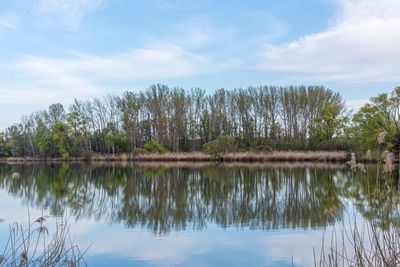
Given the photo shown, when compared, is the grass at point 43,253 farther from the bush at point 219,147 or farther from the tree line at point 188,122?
the tree line at point 188,122

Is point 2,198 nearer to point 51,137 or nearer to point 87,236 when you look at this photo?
point 87,236

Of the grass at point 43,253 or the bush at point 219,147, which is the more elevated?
the bush at point 219,147

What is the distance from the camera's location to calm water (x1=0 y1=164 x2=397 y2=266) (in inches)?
291

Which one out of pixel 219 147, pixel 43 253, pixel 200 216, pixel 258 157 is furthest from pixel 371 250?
pixel 219 147

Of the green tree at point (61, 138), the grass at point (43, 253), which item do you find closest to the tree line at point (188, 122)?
the green tree at point (61, 138)

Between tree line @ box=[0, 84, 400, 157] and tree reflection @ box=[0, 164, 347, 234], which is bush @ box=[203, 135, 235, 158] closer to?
tree line @ box=[0, 84, 400, 157]

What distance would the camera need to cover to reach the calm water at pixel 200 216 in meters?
7.40

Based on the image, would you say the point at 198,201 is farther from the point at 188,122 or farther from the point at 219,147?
the point at 188,122

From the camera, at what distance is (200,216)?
11.3 metres

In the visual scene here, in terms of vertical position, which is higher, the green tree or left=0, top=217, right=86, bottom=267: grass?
the green tree

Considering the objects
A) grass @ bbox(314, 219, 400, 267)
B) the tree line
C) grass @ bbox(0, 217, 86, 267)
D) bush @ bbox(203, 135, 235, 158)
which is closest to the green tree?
the tree line

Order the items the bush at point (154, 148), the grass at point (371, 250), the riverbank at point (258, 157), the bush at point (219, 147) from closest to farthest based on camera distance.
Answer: the grass at point (371, 250) < the riverbank at point (258, 157) < the bush at point (219, 147) < the bush at point (154, 148)

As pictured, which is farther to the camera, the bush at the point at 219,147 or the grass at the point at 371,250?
the bush at the point at 219,147

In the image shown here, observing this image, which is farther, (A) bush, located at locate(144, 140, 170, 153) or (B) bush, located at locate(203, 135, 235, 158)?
(A) bush, located at locate(144, 140, 170, 153)
